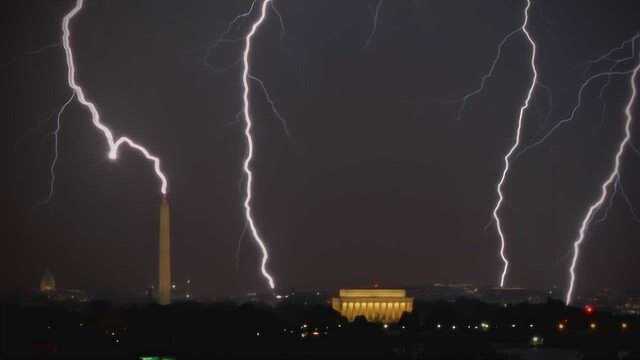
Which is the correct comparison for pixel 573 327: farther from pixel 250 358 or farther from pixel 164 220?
pixel 250 358

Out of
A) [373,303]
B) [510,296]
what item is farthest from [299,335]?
[510,296]

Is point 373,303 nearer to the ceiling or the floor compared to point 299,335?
nearer to the floor

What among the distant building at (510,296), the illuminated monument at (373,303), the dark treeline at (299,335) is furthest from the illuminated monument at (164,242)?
the distant building at (510,296)

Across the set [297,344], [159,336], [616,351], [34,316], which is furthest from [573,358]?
[34,316]

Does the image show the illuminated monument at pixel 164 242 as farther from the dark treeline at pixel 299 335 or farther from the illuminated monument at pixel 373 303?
the illuminated monument at pixel 373 303

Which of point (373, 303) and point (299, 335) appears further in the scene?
point (373, 303)

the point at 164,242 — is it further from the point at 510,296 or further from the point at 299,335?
the point at 510,296
